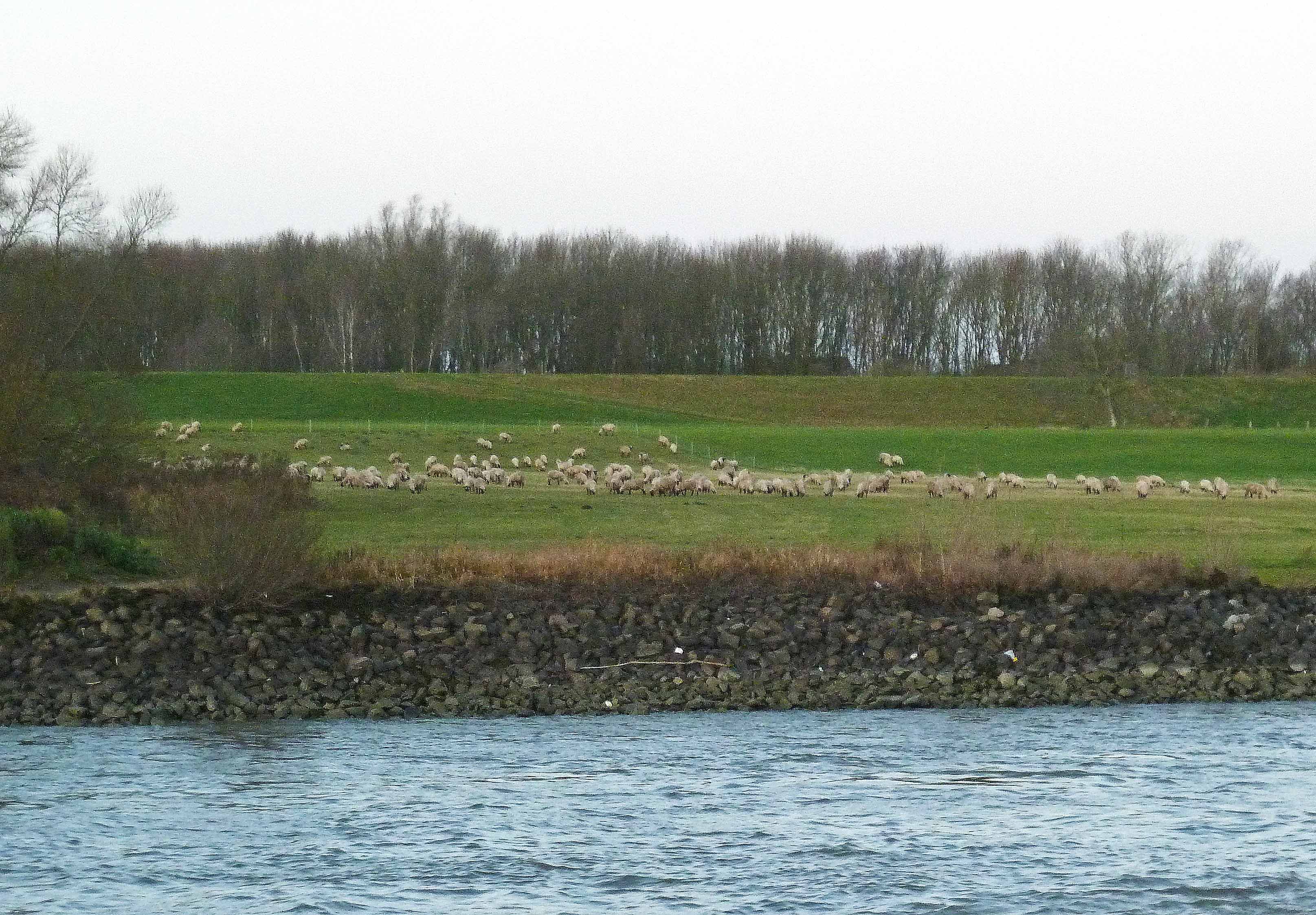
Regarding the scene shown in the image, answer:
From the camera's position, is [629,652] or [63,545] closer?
[629,652]

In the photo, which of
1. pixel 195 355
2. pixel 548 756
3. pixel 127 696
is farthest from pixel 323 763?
pixel 195 355

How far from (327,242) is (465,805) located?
12891 centimetres

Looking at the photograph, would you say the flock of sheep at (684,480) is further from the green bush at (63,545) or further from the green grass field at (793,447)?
the green bush at (63,545)

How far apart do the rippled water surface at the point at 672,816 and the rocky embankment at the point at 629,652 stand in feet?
3.71

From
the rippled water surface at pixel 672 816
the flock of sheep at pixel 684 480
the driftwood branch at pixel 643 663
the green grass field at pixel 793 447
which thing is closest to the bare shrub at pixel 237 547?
the green grass field at pixel 793 447

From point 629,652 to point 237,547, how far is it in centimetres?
706

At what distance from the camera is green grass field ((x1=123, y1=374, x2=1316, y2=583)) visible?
38.5 m

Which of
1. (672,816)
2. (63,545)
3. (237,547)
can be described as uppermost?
(237,547)

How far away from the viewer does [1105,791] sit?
19.3 m

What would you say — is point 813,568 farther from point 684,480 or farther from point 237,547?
point 684,480

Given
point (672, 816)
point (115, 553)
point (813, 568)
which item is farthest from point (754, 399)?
point (672, 816)

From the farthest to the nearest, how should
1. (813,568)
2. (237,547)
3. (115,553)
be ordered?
(115,553), (813,568), (237,547)

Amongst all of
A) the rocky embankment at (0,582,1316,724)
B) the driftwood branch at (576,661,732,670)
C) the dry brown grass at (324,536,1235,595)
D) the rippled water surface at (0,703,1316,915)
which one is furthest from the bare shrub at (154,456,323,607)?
the driftwood branch at (576,661,732,670)

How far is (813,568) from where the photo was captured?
31.3 metres
